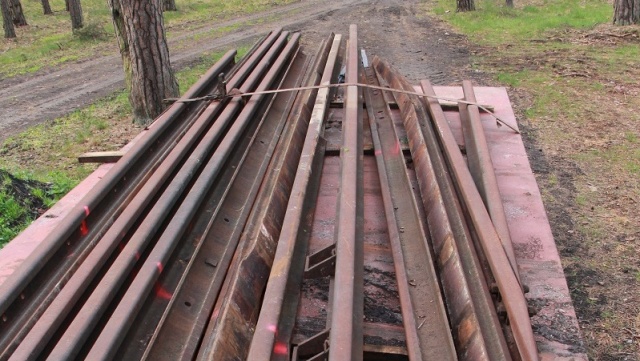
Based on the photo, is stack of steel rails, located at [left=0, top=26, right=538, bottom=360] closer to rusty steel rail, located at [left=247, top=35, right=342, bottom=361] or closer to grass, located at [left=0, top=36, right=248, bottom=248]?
rusty steel rail, located at [left=247, top=35, right=342, bottom=361]

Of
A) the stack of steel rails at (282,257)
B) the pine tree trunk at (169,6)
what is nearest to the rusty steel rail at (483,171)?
the stack of steel rails at (282,257)

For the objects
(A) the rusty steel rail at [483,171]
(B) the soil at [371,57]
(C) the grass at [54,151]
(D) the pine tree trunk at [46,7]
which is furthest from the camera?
(D) the pine tree trunk at [46,7]

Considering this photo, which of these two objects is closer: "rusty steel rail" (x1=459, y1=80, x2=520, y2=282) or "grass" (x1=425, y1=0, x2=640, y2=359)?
"rusty steel rail" (x1=459, y1=80, x2=520, y2=282)

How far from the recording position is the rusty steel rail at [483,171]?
8.36ft

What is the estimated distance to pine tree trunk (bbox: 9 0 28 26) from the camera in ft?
62.1

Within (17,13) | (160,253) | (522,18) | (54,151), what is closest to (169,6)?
(17,13)

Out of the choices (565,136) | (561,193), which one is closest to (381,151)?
(561,193)

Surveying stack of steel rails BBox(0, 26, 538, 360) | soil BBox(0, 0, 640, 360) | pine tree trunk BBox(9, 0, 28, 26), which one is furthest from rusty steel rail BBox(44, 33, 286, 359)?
pine tree trunk BBox(9, 0, 28, 26)

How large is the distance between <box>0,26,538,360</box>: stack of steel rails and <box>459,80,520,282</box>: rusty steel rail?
12 millimetres

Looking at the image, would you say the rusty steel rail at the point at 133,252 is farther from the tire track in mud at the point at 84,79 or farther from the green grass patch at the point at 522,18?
the green grass patch at the point at 522,18

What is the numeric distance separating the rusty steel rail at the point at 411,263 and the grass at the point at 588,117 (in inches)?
73.1

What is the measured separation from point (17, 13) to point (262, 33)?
9681mm

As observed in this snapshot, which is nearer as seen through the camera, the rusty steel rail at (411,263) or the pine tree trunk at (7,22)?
the rusty steel rail at (411,263)

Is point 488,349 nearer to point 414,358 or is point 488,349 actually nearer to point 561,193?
point 414,358
